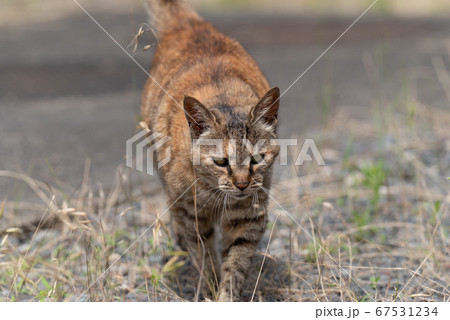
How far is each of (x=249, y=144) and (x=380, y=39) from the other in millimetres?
6838

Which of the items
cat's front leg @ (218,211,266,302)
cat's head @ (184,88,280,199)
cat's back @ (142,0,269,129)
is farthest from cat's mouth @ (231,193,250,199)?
cat's back @ (142,0,269,129)

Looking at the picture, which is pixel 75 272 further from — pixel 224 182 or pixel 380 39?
pixel 380 39

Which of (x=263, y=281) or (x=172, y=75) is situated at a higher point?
(x=172, y=75)

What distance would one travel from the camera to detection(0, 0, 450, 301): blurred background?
3289 mm

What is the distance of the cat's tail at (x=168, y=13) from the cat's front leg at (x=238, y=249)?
1697 millimetres

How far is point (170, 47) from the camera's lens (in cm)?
398

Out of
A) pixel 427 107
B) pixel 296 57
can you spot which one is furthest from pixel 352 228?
pixel 296 57

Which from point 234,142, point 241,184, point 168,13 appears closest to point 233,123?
point 234,142

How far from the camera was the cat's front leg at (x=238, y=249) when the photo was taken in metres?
3.09

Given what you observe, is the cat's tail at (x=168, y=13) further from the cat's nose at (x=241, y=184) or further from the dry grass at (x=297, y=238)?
the cat's nose at (x=241, y=184)

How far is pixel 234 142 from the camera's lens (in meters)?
2.98

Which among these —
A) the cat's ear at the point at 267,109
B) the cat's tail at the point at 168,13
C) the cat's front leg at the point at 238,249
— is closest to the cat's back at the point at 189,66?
the cat's tail at the point at 168,13

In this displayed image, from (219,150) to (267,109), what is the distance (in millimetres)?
305

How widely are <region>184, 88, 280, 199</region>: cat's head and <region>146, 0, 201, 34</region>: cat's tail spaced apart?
4.73 ft
